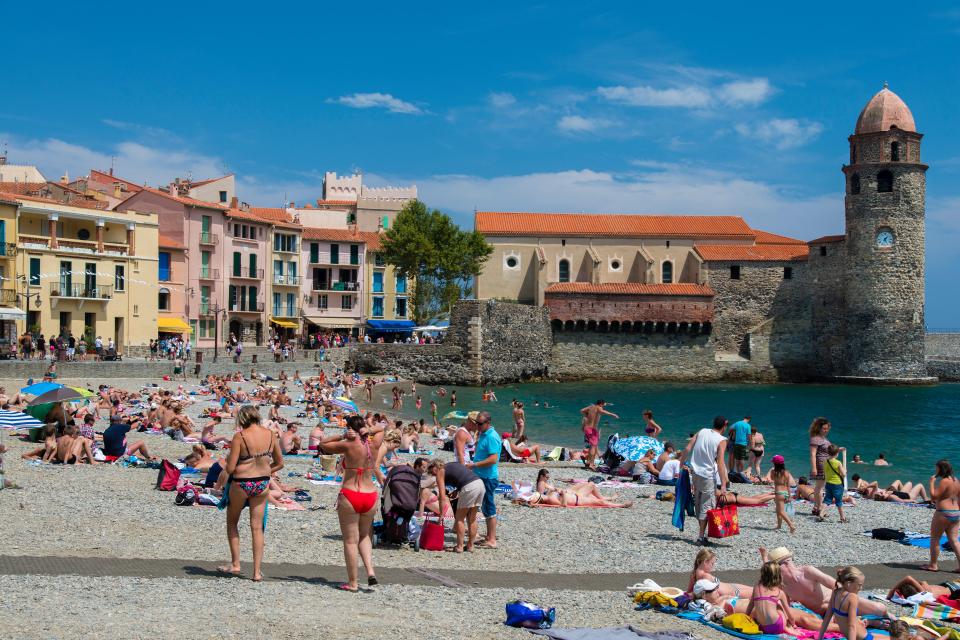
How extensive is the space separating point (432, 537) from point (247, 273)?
44951mm

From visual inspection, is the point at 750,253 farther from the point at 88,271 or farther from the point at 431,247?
the point at 88,271

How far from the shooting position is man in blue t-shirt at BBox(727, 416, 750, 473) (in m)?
18.5

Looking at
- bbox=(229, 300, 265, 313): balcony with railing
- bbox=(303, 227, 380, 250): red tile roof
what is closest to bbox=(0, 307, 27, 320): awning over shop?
bbox=(229, 300, 265, 313): balcony with railing

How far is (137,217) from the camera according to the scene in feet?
140

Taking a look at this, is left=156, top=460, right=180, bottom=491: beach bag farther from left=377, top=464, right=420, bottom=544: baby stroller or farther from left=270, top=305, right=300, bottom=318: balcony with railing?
left=270, top=305, right=300, bottom=318: balcony with railing

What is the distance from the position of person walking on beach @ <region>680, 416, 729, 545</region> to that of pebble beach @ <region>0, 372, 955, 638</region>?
699 mm

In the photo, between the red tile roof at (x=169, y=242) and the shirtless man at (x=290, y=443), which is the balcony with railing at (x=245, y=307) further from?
the shirtless man at (x=290, y=443)

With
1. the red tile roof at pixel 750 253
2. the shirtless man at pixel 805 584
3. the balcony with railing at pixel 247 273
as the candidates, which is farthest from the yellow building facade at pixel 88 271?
the shirtless man at pixel 805 584

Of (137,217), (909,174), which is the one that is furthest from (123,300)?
(909,174)

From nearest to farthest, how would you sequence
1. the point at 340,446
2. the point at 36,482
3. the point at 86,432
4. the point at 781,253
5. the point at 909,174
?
the point at 340,446, the point at 36,482, the point at 86,432, the point at 909,174, the point at 781,253

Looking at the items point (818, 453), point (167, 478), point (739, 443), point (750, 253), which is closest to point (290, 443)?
point (167, 478)

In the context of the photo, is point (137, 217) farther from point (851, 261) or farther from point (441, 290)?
point (851, 261)

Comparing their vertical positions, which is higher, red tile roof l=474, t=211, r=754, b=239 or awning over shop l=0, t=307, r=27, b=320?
red tile roof l=474, t=211, r=754, b=239

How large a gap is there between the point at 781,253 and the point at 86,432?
4739 cm
